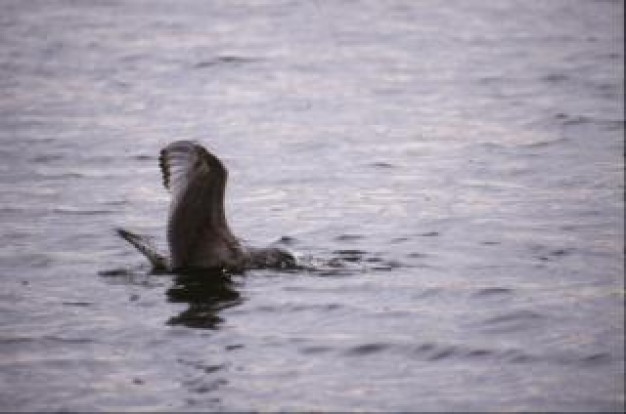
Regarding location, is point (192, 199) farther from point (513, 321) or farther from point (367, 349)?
point (513, 321)

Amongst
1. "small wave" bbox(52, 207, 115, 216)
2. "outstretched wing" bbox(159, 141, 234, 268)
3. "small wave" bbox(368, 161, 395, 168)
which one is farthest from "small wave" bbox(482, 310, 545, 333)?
"small wave" bbox(368, 161, 395, 168)

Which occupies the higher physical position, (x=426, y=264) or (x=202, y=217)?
(x=202, y=217)

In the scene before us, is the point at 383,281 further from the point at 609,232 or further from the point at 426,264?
the point at 609,232

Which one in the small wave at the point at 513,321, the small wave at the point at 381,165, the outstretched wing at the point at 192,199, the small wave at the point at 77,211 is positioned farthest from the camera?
the small wave at the point at 381,165

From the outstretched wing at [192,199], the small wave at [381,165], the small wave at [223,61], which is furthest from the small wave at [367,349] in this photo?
the small wave at [223,61]

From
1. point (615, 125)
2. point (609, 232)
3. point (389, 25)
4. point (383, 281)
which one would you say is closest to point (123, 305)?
point (383, 281)

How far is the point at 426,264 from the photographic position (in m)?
11.7

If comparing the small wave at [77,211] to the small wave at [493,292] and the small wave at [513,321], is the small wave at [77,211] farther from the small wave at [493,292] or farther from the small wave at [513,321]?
the small wave at [513,321]

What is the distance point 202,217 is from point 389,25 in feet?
42.4

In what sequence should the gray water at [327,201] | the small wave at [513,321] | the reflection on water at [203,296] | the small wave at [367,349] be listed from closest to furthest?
the gray water at [327,201] → the small wave at [367,349] → the small wave at [513,321] → the reflection on water at [203,296]

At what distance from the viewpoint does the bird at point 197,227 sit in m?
10.9

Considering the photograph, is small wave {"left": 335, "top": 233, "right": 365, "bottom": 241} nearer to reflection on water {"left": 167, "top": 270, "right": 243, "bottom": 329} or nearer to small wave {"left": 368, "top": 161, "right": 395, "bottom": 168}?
reflection on water {"left": 167, "top": 270, "right": 243, "bottom": 329}

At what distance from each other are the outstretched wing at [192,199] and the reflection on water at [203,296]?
22 cm

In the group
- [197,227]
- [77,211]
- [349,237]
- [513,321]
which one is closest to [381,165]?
[349,237]
